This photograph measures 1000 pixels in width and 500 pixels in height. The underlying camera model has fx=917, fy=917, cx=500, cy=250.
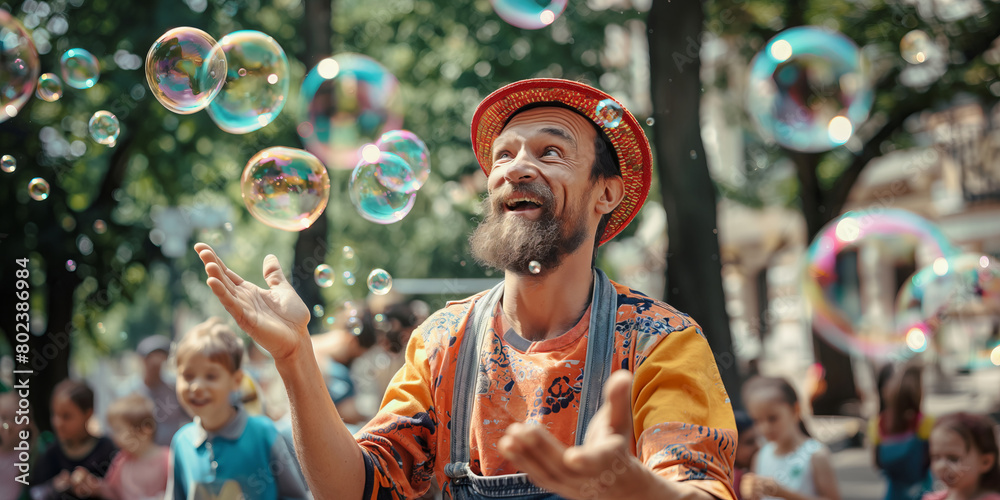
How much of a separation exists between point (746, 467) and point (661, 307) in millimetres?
3102

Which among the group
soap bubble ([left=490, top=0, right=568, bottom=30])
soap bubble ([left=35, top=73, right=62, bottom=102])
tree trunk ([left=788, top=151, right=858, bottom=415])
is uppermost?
soap bubble ([left=490, top=0, right=568, bottom=30])

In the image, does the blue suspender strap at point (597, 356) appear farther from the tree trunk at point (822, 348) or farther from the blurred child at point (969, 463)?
the tree trunk at point (822, 348)

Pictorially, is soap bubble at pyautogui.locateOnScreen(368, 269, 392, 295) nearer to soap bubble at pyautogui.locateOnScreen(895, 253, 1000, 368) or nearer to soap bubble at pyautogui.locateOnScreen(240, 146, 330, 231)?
soap bubble at pyautogui.locateOnScreen(240, 146, 330, 231)

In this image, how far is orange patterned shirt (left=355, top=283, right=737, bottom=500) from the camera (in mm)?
1854

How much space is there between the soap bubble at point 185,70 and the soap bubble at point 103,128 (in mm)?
668

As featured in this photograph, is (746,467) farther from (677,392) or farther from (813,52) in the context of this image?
(677,392)

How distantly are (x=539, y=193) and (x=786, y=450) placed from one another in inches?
115

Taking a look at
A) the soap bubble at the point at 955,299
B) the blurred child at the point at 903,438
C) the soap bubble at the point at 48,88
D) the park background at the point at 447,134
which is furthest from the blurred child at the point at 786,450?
the soap bubble at the point at 48,88

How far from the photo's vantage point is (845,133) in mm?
5387

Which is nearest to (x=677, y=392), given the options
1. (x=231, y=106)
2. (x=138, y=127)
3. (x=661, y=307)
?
(x=661, y=307)

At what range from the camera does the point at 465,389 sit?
216 cm

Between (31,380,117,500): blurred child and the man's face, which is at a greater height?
the man's face

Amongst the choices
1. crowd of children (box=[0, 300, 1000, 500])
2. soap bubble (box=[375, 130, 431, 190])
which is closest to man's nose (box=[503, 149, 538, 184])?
soap bubble (box=[375, 130, 431, 190])

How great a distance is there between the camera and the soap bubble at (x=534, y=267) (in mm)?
2201
